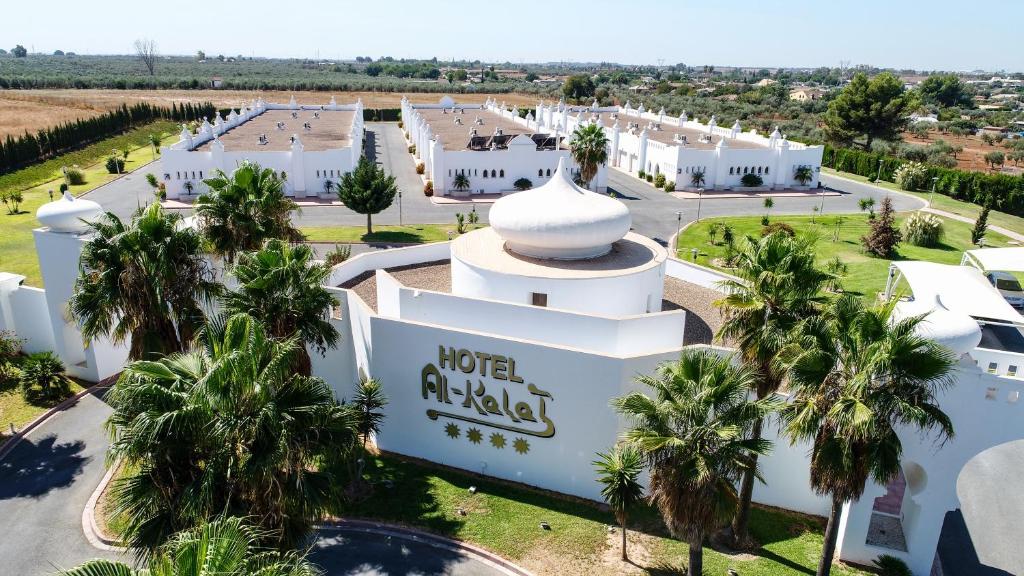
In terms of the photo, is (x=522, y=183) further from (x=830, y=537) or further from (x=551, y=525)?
(x=830, y=537)

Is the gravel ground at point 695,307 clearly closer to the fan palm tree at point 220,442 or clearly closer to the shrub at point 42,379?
the fan palm tree at point 220,442

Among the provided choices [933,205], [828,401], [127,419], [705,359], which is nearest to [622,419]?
[705,359]

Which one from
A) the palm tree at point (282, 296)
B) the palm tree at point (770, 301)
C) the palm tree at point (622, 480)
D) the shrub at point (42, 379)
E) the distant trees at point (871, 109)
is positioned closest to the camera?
the palm tree at point (770, 301)

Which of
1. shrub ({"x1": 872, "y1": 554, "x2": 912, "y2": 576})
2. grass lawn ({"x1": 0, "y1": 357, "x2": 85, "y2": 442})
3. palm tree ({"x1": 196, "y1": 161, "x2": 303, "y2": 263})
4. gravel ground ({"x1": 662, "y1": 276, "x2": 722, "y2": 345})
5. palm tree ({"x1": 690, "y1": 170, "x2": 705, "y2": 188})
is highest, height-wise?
palm tree ({"x1": 196, "y1": 161, "x2": 303, "y2": 263})

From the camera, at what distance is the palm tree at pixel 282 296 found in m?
18.2

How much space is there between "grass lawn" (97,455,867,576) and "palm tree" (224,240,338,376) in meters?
5.25

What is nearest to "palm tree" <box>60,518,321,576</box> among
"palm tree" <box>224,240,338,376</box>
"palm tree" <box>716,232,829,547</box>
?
"palm tree" <box>224,240,338,376</box>

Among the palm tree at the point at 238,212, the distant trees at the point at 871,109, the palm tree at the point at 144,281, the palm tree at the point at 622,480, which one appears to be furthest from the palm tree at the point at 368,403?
the distant trees at the point at 871,109

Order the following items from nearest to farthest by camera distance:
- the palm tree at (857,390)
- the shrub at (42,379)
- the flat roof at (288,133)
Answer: the palm tree at (857,390) < the shrub at (42,379) < the flat roof at (288,133)

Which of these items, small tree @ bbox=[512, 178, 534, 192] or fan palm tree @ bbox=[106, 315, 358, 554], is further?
small tree @ bbox=[512, 178, 534, 192]

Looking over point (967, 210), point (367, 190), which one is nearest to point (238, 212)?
point (367, 190)

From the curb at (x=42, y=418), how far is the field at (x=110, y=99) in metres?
75.3

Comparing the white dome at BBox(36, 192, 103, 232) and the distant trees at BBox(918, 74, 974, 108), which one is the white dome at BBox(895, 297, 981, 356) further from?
the distant trees at BBox(918, 74, 974, 108)

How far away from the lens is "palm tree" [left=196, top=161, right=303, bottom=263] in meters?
22.2
